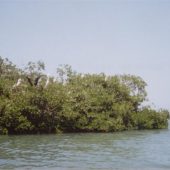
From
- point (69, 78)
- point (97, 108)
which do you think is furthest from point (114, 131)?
point (69, 78)

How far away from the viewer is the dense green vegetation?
33.7m

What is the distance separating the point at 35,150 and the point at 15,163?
526 cm

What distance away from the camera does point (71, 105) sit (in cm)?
3731

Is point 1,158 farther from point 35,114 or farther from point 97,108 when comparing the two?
point 97,108

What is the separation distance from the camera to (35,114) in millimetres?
34781

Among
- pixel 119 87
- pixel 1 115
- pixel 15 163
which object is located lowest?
pixel 15 163

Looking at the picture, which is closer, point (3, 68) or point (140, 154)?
point (140, 154)

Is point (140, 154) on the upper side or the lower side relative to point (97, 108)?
lower

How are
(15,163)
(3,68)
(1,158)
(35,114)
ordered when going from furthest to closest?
(3,68), (35,114), (1,158), (15,163)

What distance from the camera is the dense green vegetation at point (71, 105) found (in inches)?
1328

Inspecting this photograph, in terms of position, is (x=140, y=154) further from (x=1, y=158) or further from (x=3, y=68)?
(x=3, y=68)

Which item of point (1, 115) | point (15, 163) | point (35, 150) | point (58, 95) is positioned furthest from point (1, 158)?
point (58, 95)

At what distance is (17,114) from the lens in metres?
32.8

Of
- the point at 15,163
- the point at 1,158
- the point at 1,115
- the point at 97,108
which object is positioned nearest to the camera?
the point at 15,163
